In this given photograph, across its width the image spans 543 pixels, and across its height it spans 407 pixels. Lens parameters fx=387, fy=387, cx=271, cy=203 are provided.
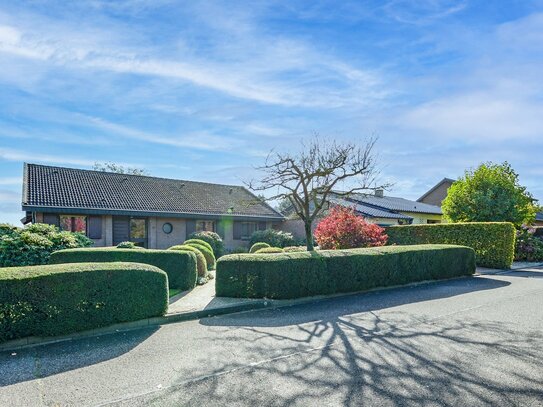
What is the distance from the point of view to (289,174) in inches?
548

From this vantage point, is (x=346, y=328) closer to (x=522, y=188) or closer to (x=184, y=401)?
(x=184, y=401)

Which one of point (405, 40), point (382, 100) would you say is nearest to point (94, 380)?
point (405, 40)

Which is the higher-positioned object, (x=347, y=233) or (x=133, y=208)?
(x=133, y=208)

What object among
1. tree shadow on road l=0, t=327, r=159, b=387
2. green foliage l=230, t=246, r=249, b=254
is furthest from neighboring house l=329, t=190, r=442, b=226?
tree shadow on road l=0, t=327, r=159, b=387

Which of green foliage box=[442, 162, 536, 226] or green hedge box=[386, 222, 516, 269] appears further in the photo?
green foliage box=[442, 162, 536, 226]

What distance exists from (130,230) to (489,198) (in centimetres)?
1857

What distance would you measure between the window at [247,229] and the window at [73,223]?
31.2 feet

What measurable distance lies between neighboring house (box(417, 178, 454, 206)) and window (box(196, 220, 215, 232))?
29.9m

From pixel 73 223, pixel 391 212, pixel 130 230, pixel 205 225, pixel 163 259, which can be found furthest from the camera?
pixel 391 212

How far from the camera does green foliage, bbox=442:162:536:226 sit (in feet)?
63.9

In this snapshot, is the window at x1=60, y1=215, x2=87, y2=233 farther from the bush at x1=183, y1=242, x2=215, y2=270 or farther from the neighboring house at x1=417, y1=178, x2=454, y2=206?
the neighboring house at x1=417, y1=178, x2=454, y2=206

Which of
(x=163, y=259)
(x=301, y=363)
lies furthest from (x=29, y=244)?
(x=301, y=363)

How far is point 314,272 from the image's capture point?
947 cm

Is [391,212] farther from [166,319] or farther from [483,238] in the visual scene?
[166,319]
